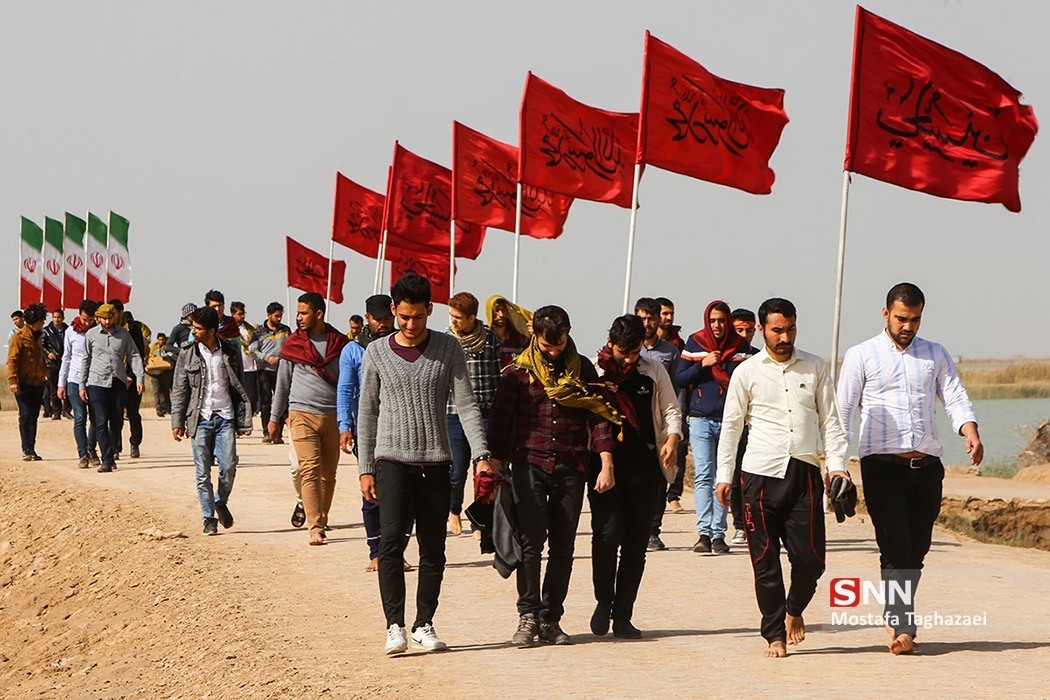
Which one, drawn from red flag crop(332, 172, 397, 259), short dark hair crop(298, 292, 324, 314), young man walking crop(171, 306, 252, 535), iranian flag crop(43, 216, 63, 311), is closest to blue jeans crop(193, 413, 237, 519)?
young man walking crop(171, 306, 252, 535)

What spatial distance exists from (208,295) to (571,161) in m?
5.80

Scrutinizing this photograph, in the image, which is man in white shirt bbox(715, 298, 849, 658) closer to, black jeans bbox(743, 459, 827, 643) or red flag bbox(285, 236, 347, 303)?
black jeans bbox(743, 459, 827, 643)

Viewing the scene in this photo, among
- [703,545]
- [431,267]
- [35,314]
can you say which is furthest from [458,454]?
[431,267]

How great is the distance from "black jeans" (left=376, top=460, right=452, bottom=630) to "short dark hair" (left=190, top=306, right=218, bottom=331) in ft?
16.8

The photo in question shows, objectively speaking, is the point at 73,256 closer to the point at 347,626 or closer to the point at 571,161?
the point at 571,161

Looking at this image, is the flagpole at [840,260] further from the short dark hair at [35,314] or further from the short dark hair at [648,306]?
the short dark hair at [35,314]

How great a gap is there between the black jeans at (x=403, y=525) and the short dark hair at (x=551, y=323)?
0.93m

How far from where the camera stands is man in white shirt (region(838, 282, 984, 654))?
8.40 m

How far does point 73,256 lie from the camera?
4350cm

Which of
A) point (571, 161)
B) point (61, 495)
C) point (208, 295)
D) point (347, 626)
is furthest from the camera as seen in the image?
point (571, 161)

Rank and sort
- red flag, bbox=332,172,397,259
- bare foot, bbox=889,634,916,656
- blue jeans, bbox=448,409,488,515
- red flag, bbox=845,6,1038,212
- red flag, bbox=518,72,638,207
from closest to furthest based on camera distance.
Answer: bare foot, bbox=889,634,916,656 < blue jeans, bbox=448,409,488,515 < red flag, bbox=845,6,1038,212 < red flag, bbox=518,72,638,207 < red flag, bbox=332,172,397,259

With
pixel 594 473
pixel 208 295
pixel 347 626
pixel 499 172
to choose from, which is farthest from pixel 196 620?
pixel 499 172

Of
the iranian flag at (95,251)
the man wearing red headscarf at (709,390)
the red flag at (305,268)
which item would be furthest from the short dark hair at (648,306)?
the iranian flag at (95,251)

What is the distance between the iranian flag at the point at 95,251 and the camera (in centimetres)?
4238
